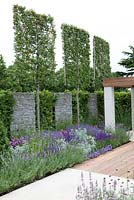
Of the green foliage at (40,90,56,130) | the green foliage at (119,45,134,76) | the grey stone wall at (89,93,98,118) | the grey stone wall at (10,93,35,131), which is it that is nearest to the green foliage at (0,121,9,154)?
the grey stone wall at (10,93,35,131)

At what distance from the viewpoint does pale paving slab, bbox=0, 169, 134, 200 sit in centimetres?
440

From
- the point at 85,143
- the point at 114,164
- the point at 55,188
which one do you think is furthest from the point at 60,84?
the point at 55,188

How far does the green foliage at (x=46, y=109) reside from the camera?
9.66 metres

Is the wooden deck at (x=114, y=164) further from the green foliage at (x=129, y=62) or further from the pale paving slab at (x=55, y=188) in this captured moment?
the green foliage at (x=129, y=62)

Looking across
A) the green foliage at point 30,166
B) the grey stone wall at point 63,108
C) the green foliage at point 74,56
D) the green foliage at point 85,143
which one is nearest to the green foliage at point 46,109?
the grey stone wall at point 63,108

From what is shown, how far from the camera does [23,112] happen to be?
28.9 feet

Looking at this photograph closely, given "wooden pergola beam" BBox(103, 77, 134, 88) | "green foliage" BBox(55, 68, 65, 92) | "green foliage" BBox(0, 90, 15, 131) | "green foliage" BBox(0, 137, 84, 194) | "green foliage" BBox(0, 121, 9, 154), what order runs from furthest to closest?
"green foliage" BBox(55, 68, 65, 92)
"wooden pergola beam" BBox(103, 77, 134, 88)
"green foliage" BBox(0, 90, 15, 131)
"green foliage" BBox(0, 121, 9, 154)
"green foliage" BBox(0, 137, 84, 194)

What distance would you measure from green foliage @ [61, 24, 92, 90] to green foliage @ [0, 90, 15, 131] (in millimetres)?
4244

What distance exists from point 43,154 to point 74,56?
22.3 feet

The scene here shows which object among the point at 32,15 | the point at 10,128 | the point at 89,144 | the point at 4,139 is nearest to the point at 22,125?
the point at 10,128

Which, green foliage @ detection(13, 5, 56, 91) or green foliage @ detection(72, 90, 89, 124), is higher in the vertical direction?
green foliage @ detection(13, 5, 56, 91)

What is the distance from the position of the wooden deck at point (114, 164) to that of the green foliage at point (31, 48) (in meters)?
3.64

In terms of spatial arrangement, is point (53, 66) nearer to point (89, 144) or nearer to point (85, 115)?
point (85, 115)

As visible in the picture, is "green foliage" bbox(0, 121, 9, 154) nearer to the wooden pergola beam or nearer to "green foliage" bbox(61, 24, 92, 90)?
the wooden pergola beam
